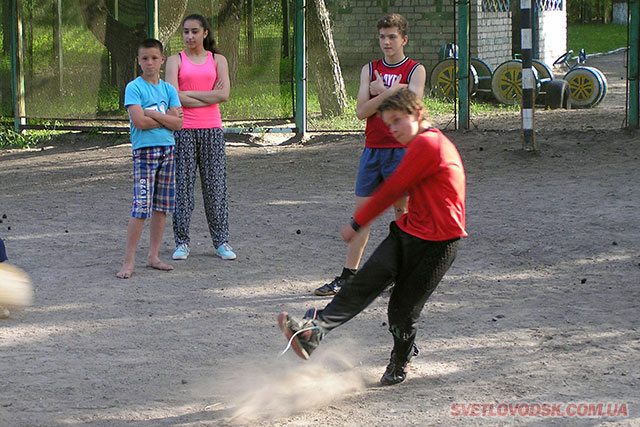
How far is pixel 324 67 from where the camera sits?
15.0m

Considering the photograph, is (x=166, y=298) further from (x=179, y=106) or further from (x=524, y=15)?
(x=524, y=15)

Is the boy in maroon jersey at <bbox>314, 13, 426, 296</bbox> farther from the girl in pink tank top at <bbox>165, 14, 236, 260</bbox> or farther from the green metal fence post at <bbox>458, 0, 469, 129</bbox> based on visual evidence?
the green metal fence post at <bbox>458, 0, 469, 129</bbox>

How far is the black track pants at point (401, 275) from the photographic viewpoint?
424 centimetres

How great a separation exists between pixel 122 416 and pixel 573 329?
8.87 feet

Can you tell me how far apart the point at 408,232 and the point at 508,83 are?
12803 millimetres

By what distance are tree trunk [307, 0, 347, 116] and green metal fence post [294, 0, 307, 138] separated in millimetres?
1992

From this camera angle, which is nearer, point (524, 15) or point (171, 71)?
point (171, 71)

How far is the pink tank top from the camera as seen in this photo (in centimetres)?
659

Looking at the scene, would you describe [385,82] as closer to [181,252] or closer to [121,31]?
[181,252]

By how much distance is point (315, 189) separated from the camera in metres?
9.76

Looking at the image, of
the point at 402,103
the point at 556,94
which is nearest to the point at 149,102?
the point at 402,103

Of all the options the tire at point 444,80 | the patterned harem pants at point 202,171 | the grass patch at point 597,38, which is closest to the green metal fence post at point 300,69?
the tire at point 444,80

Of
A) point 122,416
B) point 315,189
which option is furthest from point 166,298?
point 315,189

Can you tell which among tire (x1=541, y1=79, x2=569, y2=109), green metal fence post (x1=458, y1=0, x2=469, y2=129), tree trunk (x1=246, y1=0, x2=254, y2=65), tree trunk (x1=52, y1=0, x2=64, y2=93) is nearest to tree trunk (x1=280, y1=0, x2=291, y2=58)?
tree trunk (x1=246, y1=0, x2=254, y2=65)
